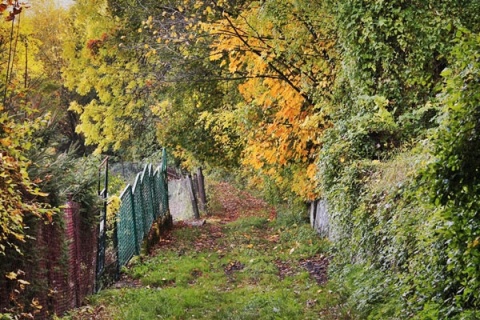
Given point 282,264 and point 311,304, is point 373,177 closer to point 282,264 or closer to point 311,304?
point 311,304

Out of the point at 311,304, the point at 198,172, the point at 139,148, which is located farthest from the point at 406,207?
the point at 139,148

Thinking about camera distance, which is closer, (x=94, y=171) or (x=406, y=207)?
(x=406, y=207)

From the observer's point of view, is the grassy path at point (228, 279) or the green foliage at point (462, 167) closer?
the green foliage at point (462, 167)

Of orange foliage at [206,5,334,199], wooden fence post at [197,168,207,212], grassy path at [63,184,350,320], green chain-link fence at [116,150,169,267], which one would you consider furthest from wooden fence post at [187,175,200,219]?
orange foliage at [206,5,334,199]

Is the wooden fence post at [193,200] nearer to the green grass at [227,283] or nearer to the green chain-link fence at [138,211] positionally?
the green chain-link fence at [138,211]

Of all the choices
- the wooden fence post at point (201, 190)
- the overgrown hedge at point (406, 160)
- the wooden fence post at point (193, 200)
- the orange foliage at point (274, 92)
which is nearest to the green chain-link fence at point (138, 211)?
the orange foliage at point (274, 92)

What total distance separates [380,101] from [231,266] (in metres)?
5.56

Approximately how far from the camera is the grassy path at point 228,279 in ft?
24.8

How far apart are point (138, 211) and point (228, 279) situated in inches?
129

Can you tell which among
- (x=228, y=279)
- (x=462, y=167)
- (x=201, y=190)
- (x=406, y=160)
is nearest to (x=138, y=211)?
(x=228, y=279)

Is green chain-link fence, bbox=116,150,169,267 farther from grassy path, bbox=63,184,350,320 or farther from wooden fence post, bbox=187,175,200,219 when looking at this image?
wooden fence post, bbox=187,175,200,219

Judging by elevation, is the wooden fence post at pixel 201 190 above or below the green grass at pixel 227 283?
above

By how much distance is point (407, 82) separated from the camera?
315 inches

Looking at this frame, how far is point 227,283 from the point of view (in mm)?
10023
